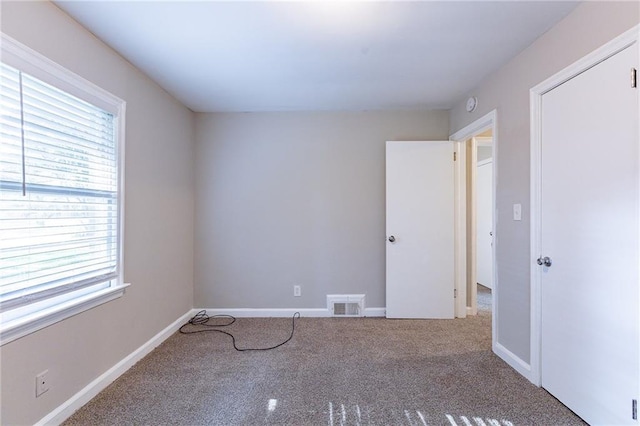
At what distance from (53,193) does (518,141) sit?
3039 mm

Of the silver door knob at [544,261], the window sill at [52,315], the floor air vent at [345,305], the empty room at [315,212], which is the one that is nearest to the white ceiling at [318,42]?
the empty room at [315,212]

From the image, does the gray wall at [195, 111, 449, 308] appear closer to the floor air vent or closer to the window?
the floor air vent

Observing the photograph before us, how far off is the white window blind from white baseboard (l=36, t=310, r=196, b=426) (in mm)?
608

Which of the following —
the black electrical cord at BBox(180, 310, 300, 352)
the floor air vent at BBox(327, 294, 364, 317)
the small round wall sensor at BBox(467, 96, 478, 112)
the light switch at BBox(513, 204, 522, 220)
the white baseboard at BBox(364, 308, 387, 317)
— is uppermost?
the small round wall sensor at BBox(467, 96, 478, 112)

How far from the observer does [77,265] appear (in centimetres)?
178

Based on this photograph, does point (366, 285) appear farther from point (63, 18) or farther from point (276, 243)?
point (63, 18)

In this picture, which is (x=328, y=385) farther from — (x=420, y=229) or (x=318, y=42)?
(x=318, y=42)

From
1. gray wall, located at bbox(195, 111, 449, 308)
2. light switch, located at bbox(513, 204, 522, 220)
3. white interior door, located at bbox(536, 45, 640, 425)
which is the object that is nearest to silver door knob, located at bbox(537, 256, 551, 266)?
white interior door, located at bbox(536, 45, 640, 425)

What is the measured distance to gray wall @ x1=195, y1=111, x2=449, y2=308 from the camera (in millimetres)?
3312

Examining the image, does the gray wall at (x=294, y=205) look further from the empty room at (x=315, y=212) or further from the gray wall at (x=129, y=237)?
the gray wall at (x=129, y=237)

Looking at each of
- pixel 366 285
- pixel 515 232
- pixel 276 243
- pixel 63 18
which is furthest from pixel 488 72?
pixel 63 18

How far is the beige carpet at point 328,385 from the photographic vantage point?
168cm

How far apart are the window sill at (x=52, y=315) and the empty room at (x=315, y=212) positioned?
1 centimetres

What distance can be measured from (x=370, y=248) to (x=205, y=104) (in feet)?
7.90
